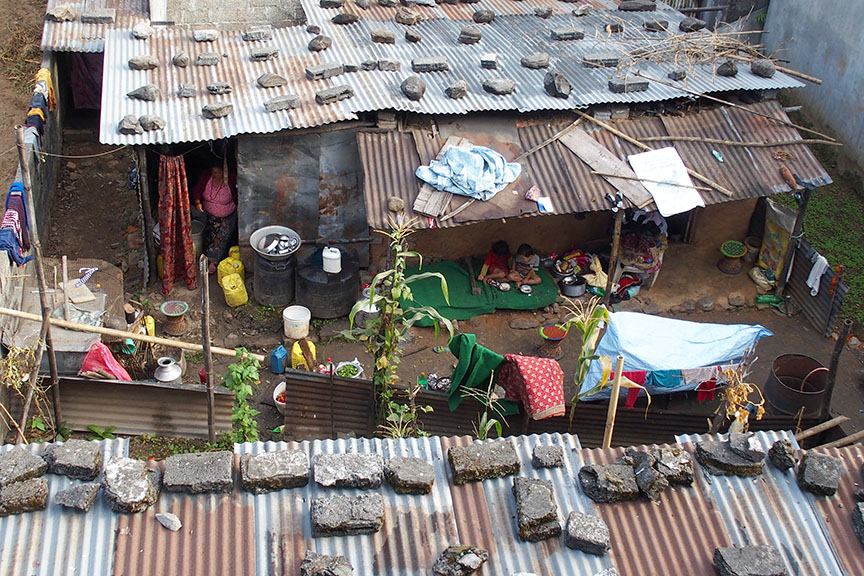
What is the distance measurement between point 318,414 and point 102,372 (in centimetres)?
245

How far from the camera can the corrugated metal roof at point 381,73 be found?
36.2 ft

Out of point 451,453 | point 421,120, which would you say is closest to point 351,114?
point 421,120

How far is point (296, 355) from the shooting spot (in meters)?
10.9

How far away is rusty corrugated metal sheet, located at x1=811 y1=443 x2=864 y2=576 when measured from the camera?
18.4 ft

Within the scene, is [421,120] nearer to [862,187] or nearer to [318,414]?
[318,414]

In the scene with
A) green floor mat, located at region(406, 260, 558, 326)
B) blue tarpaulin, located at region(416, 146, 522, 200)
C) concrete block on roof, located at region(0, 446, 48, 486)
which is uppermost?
blue tarpaulin, located at region(416, 146, 522, 200)

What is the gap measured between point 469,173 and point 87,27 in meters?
6.77

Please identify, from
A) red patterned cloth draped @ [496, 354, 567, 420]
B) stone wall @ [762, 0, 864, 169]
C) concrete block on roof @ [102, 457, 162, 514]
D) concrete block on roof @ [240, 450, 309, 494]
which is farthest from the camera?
stone wall @ [762, 0, 864, 169]

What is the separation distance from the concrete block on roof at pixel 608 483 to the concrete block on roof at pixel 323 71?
7551mm

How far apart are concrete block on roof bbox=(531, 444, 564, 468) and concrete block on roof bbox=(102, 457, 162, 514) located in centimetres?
250

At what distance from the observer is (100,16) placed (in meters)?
13.2

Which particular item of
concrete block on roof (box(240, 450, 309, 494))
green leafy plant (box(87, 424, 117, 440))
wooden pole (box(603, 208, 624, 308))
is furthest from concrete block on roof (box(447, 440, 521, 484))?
wooden pole (box(603, 208, 624, 308))

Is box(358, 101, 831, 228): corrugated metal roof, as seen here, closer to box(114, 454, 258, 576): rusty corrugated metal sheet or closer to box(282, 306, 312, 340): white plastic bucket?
box(282, 306, 312, 340): white plastic bucket

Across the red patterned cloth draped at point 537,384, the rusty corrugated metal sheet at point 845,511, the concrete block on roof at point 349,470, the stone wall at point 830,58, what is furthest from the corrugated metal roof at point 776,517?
A: the stone wall at point 830,58
